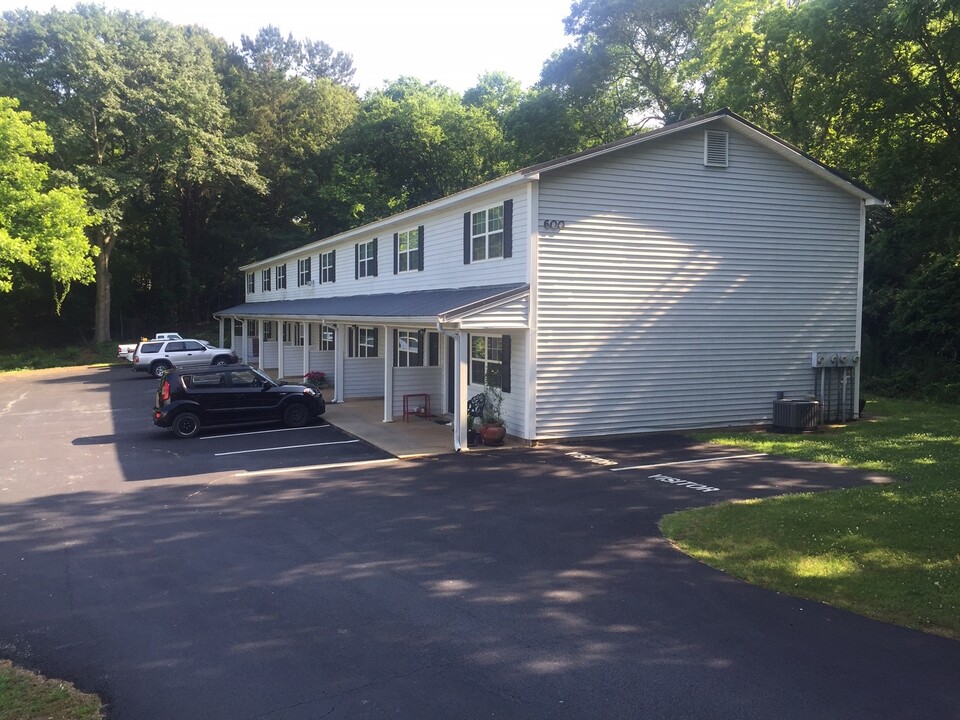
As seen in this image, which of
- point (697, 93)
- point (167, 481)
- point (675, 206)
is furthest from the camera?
point (697, 93)

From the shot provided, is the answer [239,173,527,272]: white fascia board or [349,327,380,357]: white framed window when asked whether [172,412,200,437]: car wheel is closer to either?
[239,173,527,272]: white fascia board

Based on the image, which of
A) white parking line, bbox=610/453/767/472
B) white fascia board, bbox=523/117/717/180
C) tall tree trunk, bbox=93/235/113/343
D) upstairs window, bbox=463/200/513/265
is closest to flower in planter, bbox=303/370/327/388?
upstairs window, bbox=463/200/513/265

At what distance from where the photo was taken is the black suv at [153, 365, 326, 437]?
1742 centimetres

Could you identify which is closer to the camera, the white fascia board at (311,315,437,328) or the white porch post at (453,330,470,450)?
the white porch post at (453,330,470,450)

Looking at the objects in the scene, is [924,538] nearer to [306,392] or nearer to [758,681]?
[758,681]

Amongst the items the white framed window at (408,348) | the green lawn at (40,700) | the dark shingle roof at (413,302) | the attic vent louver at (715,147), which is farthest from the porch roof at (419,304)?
the green lawn at (40,700)

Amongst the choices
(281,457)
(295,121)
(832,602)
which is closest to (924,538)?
(832,602)

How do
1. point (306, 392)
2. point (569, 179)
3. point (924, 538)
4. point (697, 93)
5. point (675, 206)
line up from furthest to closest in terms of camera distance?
1. point (697, 93)
2. point (306, 392)
3. point (675, 206)
4. point (569, 179)
5. point (924, 538)

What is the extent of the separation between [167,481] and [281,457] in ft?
8.31

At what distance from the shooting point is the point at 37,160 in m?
41.2

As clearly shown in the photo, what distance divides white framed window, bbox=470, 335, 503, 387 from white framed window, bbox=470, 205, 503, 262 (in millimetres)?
1930

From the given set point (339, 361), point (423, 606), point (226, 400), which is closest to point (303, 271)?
point (339, 361)

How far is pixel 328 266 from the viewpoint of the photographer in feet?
104

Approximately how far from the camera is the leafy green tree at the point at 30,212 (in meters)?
32.0
